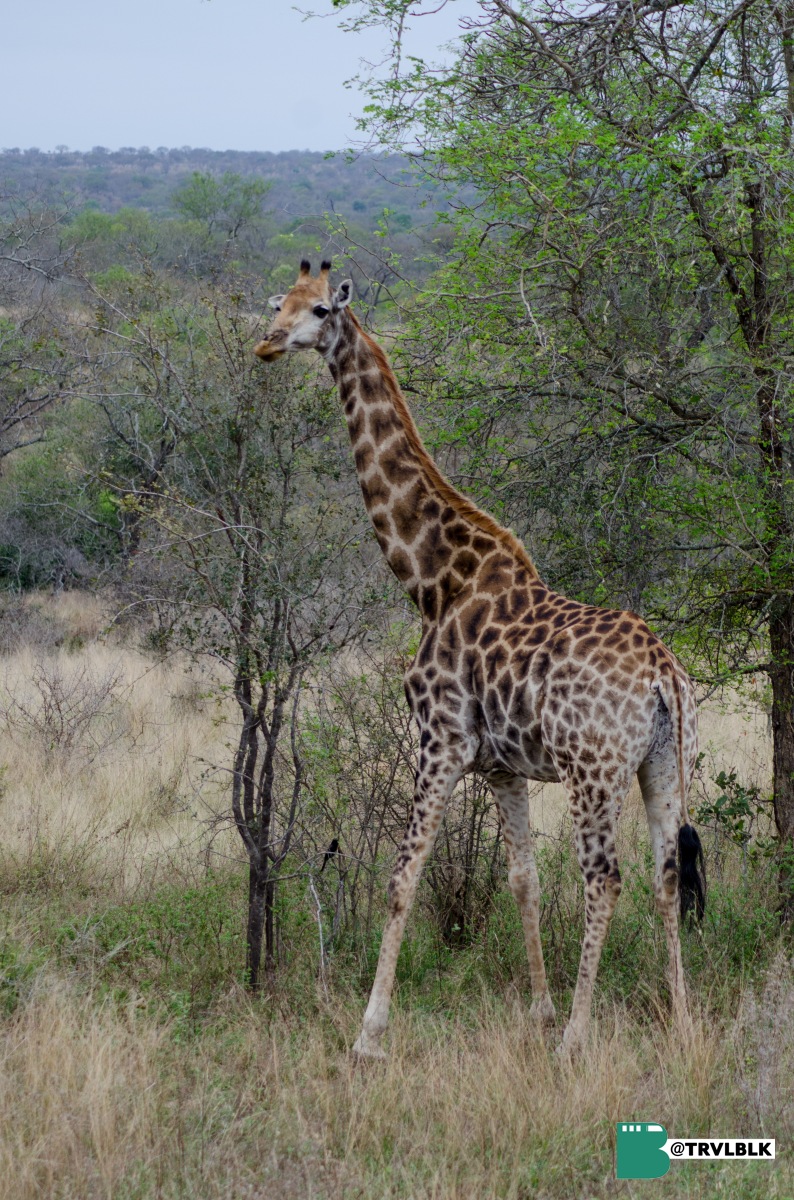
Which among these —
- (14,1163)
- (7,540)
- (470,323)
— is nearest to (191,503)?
(470,323)

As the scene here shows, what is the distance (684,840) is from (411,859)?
125 cm

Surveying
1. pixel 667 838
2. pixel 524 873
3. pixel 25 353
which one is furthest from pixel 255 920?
pixel 25 353

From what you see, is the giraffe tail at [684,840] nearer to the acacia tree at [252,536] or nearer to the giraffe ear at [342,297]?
the acacia tree at [252,536]

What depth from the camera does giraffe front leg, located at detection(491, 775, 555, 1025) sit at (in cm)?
568

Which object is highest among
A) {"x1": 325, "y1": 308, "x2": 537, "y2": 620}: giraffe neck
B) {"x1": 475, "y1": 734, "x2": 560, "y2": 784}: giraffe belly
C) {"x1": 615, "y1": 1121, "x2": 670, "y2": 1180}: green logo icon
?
{"x1": 325, "y1": 308, "x2": 537, "y2": 620}: giraffe neck

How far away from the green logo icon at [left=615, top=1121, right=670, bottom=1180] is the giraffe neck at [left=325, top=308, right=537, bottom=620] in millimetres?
2553

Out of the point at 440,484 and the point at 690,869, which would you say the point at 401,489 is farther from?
the point at 690,869

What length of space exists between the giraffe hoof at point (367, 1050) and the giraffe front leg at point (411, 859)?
12cm

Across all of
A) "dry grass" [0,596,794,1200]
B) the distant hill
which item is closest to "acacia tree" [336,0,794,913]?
"dry grass" [0,596,794,1200]

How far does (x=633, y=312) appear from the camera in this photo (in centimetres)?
685

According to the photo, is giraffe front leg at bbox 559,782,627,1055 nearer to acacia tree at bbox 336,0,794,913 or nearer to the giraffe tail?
the giraffe tail

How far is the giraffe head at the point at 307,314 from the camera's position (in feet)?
18.5

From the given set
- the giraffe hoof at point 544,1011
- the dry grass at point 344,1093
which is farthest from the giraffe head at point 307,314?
the giraffe hoof at point 544,1011

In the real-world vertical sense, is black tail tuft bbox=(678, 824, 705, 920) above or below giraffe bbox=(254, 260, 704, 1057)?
below
